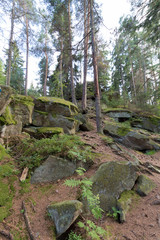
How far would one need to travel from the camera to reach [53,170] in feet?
12.5

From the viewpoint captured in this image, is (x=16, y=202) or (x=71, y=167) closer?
(x=16, y=202)

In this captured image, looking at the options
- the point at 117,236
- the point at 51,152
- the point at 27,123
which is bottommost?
the point at 117,236

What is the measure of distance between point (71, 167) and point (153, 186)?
2.66 meters

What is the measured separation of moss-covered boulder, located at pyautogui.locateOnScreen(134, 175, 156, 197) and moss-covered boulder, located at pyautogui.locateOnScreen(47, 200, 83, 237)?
79.6 inches

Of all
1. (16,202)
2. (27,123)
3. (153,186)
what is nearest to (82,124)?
(27,123)

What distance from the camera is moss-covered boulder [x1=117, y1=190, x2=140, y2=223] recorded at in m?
2.84

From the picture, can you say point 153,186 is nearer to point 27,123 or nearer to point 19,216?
point 19,216

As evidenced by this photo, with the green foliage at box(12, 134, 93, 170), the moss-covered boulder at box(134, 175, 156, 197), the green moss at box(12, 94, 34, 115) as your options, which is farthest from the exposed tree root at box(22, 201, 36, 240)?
the green moss at box(12, 94, 34, 115)

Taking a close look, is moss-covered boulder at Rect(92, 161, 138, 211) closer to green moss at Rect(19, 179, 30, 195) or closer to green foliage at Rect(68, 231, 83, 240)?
green foliage at Rect(68, 231, 83, 240)

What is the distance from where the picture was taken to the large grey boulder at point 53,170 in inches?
144

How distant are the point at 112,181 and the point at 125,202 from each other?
56 centimetres

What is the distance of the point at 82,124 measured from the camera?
29.5 ft

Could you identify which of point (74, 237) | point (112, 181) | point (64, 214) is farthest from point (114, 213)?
point (64, 214)

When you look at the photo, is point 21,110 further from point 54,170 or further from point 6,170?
point 54,170
